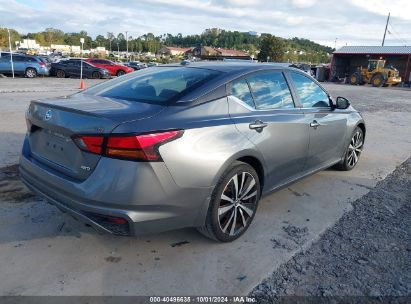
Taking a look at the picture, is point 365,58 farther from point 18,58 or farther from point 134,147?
point 134,147

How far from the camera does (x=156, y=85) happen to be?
3434 millimetres

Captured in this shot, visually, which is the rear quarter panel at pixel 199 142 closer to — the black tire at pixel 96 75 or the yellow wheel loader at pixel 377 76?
the black tire at pixel 96 75

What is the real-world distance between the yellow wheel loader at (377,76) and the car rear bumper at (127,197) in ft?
122

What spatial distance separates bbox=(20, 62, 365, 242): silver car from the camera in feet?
8.50

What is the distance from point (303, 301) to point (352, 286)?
0.47 metres

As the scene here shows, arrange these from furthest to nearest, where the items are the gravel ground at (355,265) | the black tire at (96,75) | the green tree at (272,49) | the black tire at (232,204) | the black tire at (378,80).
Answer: the green tree at (272,49) < the black tire at (378,80) < the black tire at (96,75) < the black tire at (232,204) < the gravel ground at (355,265)

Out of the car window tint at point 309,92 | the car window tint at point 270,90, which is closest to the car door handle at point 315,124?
the car window tint at point 309,92

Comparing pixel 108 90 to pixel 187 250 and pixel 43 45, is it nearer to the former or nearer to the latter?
pixel 187 250

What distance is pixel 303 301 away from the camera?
2654mm

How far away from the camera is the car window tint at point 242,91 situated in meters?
3.36

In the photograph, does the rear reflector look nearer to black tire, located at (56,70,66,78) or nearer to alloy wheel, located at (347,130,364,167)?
alloy wheel, located at (347,130,364,167)

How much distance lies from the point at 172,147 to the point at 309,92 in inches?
95.9

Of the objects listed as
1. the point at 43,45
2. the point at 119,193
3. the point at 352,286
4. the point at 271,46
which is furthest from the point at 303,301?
the point at 43,45

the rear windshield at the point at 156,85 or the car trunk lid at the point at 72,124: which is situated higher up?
the rear windshield at the point at 156,85
